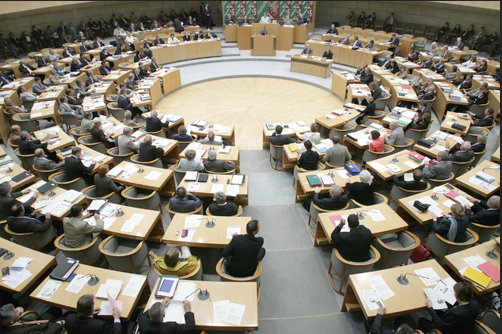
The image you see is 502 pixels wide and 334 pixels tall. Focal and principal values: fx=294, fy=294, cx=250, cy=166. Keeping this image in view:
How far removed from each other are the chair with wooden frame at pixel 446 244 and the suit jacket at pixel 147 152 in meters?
5.54

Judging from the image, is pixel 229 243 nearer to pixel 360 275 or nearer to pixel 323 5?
pixel 360 275

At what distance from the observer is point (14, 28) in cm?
1563

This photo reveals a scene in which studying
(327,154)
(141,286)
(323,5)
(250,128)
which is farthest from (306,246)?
(323,5)

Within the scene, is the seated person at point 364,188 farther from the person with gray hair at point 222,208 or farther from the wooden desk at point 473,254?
the person with gray hair at point 222,208

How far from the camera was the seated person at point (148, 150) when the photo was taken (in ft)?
21.5

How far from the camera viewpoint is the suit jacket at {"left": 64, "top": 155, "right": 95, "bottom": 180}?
5918 millimetres

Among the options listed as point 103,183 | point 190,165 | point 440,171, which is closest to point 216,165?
point 190,165

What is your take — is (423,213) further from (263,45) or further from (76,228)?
(263,45)

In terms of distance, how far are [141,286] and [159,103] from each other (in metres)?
9.21

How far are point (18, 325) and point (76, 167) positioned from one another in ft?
10.9

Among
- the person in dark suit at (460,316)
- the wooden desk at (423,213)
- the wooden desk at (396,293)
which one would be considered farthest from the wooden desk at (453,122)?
the person in dark suit at (460,316)

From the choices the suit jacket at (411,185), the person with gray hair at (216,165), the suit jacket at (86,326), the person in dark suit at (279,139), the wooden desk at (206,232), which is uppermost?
the person in dark suit at (279,139)

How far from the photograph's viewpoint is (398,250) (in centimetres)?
433

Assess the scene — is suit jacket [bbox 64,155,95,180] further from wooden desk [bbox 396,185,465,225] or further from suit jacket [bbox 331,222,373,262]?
wooden desk [bbox 396,185,465,225]
